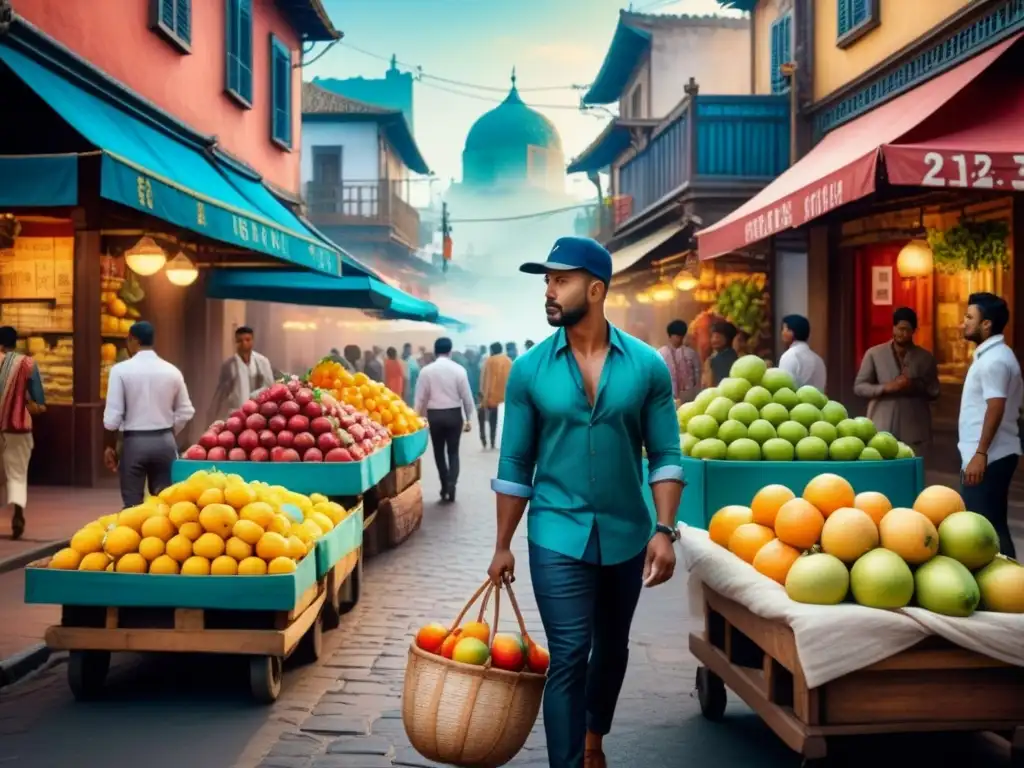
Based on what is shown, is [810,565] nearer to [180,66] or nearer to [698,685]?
[698,685]

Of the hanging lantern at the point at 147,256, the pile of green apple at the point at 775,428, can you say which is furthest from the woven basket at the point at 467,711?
the hanging lantern at the point at 147,256

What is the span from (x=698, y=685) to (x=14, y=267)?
1199 cm

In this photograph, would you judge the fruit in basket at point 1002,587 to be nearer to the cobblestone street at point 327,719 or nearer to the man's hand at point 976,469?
the cobblestone street at point 327,719

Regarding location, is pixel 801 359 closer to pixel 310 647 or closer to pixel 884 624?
pixel 310 647

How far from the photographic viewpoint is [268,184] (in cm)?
2147

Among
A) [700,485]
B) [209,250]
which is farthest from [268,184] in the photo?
[700,485]

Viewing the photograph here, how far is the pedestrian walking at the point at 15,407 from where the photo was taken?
10697 millimetres

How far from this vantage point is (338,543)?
7.20 meters

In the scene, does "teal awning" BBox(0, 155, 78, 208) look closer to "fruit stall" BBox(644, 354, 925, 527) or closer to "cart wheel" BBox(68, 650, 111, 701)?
"cart wheel" BBox(68, 650, 111, 701)

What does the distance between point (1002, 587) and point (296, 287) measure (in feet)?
49.8

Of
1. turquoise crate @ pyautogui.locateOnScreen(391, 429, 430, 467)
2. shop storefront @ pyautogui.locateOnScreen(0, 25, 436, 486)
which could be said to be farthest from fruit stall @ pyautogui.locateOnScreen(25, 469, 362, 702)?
turquoise crate @ pyautogui.locateOnScreen(391, 429, 430, 467)

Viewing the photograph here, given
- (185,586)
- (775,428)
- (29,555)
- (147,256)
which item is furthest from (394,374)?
(185,586)

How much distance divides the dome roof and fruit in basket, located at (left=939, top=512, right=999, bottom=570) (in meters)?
80.3

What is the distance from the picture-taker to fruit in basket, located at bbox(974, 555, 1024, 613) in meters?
4.39
